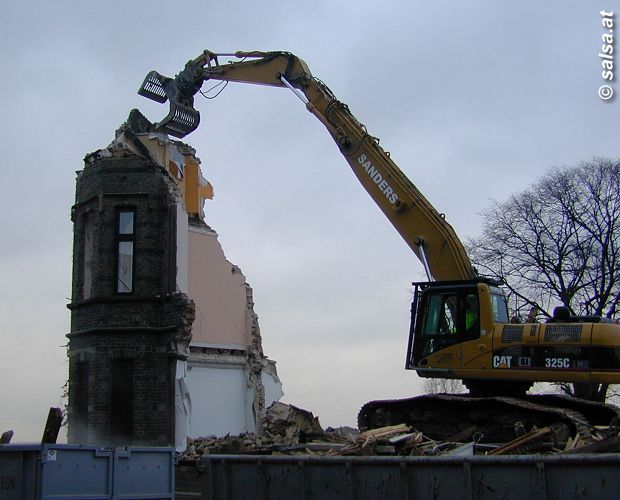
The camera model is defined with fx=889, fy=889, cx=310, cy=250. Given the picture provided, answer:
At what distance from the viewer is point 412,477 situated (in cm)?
726

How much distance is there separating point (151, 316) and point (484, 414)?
883 centimetres

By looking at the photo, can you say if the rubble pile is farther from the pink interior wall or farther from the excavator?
the pink interior wall

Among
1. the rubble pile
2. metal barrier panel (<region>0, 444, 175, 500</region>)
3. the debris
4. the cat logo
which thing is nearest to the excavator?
the cat logo

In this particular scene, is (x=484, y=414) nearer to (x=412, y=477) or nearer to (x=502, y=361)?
(x=502, y=361)

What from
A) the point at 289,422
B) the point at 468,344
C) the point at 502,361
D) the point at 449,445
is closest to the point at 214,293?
the point at 289,422

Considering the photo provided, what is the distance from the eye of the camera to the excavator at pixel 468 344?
41.3ft

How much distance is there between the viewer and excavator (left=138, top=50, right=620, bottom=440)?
12602 millimetres

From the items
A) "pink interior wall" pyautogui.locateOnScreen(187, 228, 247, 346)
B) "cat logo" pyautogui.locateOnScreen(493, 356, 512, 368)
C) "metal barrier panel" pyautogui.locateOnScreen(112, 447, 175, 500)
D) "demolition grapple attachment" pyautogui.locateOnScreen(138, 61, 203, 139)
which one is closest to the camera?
"metal barrier panel" pyautogui.locateOnScreen(112, 447, 175, 500)

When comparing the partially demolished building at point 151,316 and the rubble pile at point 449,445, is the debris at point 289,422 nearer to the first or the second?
the rubble pile at point 449,445

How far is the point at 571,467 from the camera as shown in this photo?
6.50 metres

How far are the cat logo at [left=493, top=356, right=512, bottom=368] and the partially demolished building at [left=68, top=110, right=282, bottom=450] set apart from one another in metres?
8.22

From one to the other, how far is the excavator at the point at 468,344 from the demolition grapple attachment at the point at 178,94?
5.00 m

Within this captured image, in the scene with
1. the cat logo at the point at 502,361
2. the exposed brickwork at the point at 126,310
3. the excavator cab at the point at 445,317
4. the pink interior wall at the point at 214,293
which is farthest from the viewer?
the pink interior wall at the point at 214,293

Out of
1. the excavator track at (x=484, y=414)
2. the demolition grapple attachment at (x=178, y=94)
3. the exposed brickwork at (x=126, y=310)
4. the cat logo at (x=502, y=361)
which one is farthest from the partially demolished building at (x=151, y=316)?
the cat logo at (x=502, y=361)
